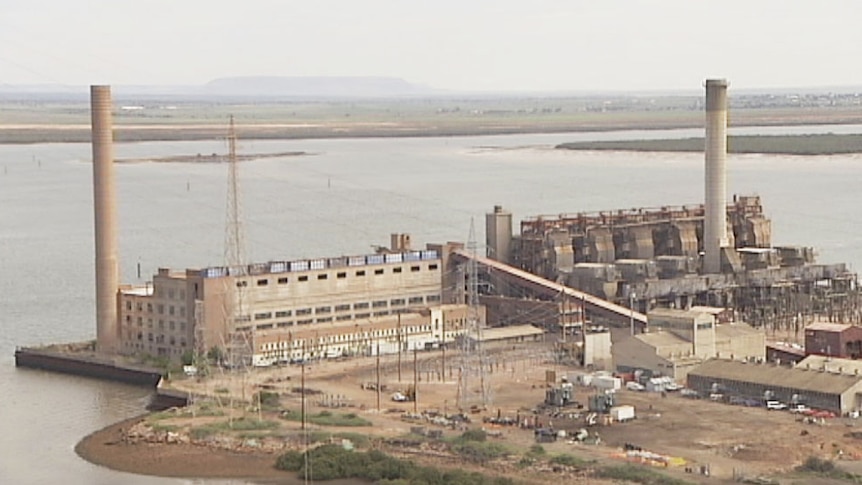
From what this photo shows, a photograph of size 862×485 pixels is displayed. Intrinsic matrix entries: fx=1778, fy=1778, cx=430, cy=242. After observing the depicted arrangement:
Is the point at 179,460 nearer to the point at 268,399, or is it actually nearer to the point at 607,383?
the point at 268,399

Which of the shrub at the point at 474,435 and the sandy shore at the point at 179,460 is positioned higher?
the shrub at the point at 474,435

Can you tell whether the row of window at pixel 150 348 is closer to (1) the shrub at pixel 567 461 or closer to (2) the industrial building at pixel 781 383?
(2) the industrial building at pixel 781 383

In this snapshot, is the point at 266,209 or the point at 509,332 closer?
the point at 509,332

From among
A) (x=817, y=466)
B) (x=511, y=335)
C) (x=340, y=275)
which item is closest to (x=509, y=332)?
(x=511, y=335)

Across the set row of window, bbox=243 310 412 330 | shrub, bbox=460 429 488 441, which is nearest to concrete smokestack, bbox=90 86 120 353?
row of window, bbox=243 310 412 330

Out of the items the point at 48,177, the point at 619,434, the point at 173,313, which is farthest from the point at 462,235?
the point at 48,177

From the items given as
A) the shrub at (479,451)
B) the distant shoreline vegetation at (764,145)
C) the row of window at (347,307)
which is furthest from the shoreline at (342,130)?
the shrub at (479,451)
